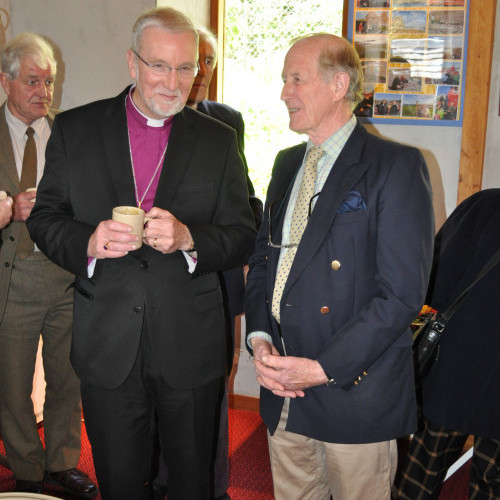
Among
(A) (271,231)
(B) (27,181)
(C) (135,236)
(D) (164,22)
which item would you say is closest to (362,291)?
(A) (271,231)

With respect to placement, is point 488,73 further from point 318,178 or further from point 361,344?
point 361,344

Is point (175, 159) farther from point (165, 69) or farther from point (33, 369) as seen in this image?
point (33, 369)

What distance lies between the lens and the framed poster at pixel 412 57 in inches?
122

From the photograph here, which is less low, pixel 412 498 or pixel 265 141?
pixel 265 141

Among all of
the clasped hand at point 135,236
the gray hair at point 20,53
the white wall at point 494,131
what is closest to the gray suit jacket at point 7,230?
the gray hair at point 20,53

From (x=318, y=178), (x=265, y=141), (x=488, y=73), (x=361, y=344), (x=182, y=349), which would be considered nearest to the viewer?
(x=361, y=344)

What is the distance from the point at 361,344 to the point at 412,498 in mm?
1035

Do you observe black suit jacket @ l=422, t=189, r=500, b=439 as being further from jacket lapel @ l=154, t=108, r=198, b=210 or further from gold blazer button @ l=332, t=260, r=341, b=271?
jacket lapel @ l=154, t=108, r=198, b=210

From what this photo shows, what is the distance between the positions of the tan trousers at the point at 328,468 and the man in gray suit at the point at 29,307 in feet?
4.09

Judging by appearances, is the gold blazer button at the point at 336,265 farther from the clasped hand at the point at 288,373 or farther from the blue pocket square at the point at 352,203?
the clasped hand at the point at 288,373

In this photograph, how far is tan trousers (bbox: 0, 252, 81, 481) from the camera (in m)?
2.66

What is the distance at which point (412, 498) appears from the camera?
7.66ft

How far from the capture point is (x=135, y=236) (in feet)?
5.50

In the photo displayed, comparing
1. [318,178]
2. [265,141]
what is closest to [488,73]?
[265,141]
